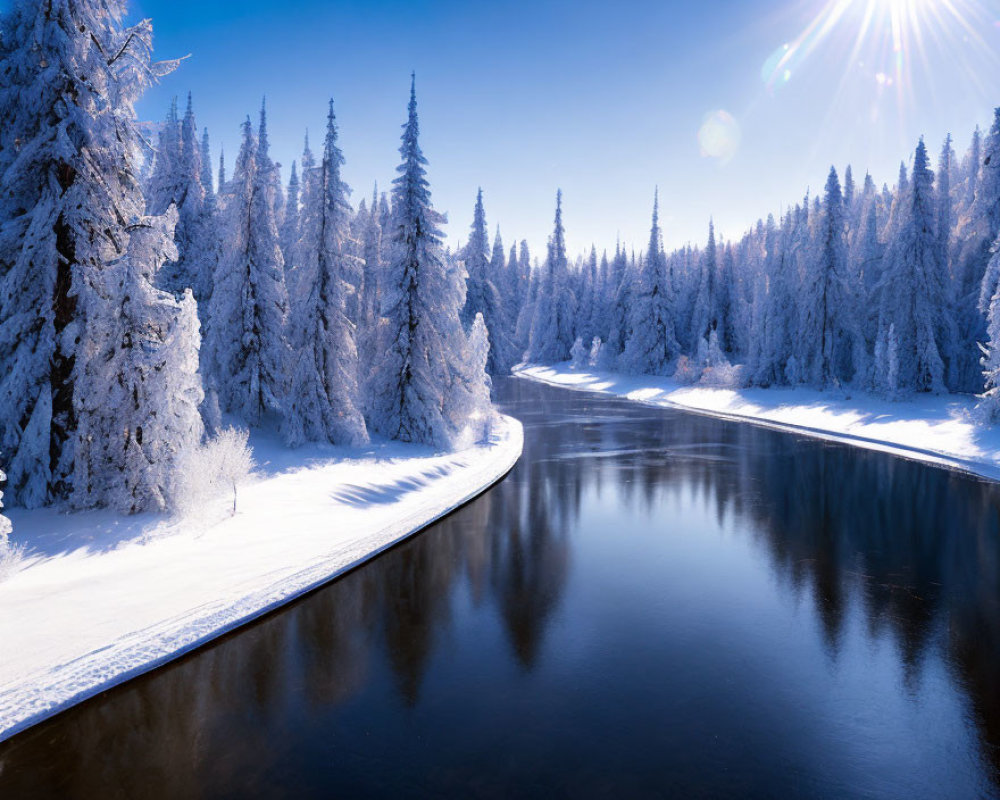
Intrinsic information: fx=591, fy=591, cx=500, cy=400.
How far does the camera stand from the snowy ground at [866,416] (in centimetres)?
2672

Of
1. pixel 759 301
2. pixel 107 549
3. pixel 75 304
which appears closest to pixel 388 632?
pixel 107 549

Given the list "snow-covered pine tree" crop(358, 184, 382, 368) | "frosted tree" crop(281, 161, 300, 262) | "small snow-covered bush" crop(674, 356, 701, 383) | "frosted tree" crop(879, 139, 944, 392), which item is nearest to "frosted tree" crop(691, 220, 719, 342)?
"small snow-covered bush" crop(674, 356, 701, 383)

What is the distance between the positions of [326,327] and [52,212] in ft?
35.6

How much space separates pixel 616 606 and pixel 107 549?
9.96 metres

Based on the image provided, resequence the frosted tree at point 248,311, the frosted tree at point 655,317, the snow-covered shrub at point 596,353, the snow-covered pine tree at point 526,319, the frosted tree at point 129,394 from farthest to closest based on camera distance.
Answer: the snow-covered pine tree at point 526,319
the snow-covered shrub at point 596,353
the frosted tree at point 655,317
the frosted tree at point 248,311
the frosted tree at point 129,394

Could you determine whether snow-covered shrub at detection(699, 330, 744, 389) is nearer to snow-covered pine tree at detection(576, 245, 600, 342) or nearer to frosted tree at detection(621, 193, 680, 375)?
frosted tree at detection(621, 193, 680, 375)

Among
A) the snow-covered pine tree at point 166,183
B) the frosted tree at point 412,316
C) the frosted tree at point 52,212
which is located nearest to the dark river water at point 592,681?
the frosted tree at point 52,212

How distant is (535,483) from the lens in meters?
21.9

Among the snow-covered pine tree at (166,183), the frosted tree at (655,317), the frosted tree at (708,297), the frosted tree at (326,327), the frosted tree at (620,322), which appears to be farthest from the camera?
the frosted tree at (620,322)

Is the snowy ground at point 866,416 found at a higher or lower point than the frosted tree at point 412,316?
lower

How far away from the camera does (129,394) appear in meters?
13.2

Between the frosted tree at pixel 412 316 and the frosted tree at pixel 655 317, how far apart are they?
142ft

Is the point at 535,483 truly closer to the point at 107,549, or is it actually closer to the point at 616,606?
the point at 616,606

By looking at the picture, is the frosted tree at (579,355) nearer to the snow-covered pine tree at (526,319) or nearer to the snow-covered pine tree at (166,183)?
the snow-covered pine tree at (526,319)
